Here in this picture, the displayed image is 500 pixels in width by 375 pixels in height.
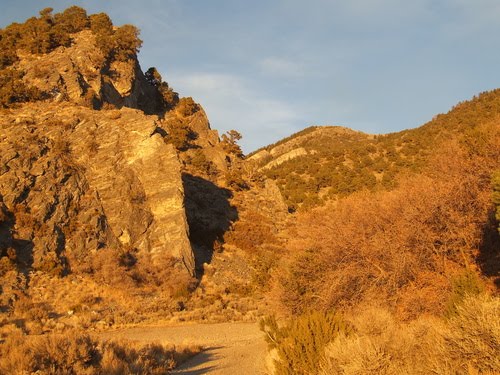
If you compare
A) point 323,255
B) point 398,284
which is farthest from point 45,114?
point 398,284

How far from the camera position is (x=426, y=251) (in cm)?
1683

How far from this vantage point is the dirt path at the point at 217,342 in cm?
1152

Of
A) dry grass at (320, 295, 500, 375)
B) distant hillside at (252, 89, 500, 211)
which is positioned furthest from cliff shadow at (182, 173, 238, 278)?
dry grass at (320, 295, 500, 375)

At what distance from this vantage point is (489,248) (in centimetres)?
1686

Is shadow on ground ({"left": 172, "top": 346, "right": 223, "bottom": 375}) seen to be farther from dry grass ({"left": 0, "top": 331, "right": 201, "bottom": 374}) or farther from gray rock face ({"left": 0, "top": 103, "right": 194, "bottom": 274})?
gray rock face ({"left": 0, "top": 103, "right": 194, "bottom": 274})

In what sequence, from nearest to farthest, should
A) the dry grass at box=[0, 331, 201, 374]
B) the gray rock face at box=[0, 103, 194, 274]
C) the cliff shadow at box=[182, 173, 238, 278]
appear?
the dry grass at box=[0, 331, 201, 374], the gray rock face at box=[0, 103, 194, 274], the cliff shadow at box=[182, 173, 238, 278]

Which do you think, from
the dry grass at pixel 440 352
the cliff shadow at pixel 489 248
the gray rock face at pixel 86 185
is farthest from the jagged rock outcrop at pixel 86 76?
the dry grass at pixel 440 352

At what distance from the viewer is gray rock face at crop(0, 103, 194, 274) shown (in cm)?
2638

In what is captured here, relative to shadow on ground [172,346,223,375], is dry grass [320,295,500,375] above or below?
above

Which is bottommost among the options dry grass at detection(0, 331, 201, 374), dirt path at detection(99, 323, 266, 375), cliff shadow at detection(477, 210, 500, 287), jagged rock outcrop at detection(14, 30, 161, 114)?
dirt path at detection(99, 323, 266, 375)

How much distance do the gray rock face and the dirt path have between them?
816cm

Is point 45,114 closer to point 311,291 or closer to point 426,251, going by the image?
point 311,291

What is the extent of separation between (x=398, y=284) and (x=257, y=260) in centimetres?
1636

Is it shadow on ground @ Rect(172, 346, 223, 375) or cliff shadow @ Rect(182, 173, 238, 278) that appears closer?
shadow on ground @ Rect(172, 346, 223, 375)
